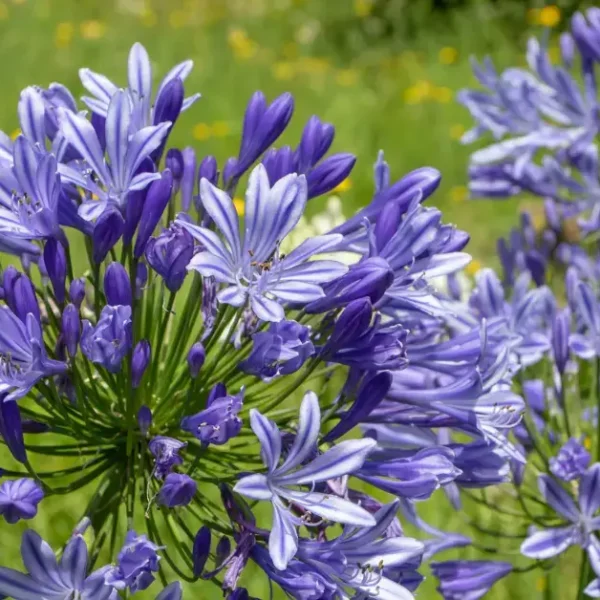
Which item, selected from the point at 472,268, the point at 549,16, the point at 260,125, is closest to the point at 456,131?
the point at 472,268

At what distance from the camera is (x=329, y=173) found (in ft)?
5.15

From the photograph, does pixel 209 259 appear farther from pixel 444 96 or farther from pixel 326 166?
pixel 444 96

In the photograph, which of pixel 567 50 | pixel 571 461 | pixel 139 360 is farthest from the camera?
pixel 567 50

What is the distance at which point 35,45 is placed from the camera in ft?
26.6

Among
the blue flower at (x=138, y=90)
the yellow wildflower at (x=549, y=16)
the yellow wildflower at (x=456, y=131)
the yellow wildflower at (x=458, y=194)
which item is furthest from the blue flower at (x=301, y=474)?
the yellow wildflower at (x=549, y=16)

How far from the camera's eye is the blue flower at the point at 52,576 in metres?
1.28

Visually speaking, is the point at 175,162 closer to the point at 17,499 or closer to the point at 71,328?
the point at 71,328

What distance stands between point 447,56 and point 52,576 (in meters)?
9.12

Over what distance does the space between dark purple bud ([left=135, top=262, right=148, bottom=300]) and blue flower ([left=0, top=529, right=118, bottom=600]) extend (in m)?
0.39

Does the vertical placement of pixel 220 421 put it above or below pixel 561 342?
below

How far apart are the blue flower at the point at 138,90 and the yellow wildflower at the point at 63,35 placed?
6995mm

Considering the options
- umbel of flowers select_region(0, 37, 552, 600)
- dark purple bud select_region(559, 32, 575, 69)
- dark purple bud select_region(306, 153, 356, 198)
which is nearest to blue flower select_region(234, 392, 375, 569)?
umbel of flowers select_region(0, 37, 552, 600)

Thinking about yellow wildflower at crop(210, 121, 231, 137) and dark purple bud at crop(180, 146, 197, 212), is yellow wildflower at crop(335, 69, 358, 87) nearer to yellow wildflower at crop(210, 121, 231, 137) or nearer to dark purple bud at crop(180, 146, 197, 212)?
yellow wildflower at crop(210, 121, 231, 137)

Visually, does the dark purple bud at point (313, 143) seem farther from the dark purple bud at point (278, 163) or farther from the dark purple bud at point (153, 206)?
the dark purple bud at point (153, 206)
